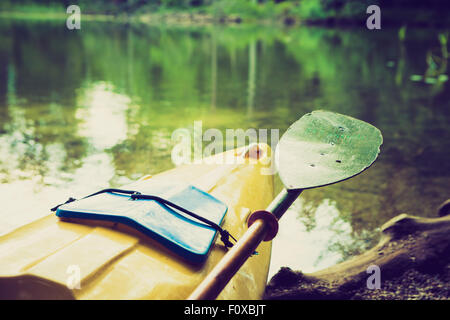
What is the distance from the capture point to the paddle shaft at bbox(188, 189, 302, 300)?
101cm

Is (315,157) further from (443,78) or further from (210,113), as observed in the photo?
(443,78)

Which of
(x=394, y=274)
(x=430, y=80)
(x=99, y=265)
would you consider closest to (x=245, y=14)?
(x=430, y=80)

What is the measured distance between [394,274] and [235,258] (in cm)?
116

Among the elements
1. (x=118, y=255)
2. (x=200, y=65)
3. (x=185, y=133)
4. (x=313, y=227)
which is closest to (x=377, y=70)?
(x=200, y=65)

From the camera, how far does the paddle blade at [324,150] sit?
1.59 metres

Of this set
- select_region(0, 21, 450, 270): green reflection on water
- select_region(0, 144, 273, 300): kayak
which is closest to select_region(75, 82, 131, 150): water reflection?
select_region(0, 21, 450, 270): green reflection on water

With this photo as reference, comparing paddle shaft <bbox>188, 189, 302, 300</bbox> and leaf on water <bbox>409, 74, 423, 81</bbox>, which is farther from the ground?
leaf on water <bbox>409, 74, 423, 81</bbox>

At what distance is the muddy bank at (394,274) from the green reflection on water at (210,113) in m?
0.25

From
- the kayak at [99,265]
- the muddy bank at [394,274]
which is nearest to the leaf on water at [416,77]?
the muddy bank at [394,274]

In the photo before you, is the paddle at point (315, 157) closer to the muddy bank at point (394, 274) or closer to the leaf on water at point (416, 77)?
the muddy bank at point (394, 274)

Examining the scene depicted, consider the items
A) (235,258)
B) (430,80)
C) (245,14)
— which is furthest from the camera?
(245,14)

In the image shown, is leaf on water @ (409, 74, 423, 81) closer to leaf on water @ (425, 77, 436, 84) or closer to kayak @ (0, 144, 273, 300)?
leaf on water @ (425, 77, 436, 84)

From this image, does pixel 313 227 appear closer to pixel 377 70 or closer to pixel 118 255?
pixel 118 255

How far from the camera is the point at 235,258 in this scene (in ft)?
3.68
